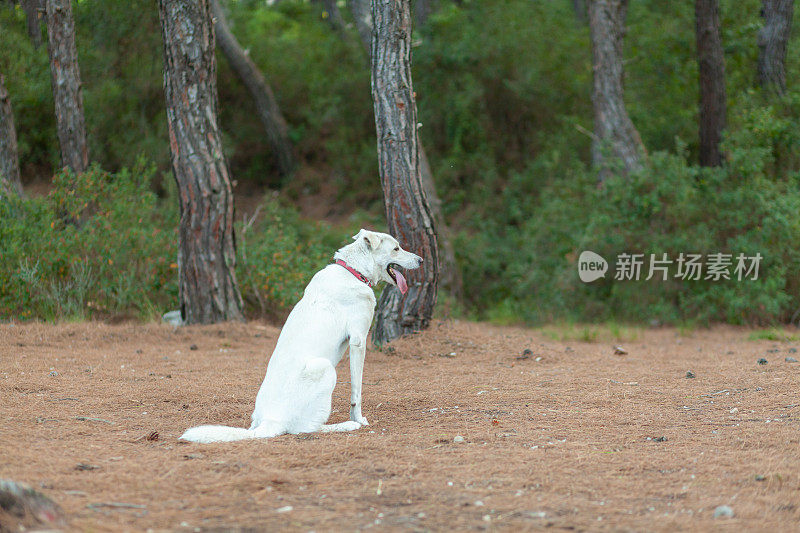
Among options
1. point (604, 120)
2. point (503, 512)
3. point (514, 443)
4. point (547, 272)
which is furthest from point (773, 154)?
point (503, 512)

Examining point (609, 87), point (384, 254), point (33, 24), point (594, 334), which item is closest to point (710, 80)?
point (609, 87)

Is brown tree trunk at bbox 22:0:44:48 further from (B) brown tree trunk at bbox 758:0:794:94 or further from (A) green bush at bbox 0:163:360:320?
(B) brown tree trunk at bbox 758:0:794:94

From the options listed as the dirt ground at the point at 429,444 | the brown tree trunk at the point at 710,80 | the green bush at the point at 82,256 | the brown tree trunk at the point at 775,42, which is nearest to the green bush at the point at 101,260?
the green bush at the point at 82,256

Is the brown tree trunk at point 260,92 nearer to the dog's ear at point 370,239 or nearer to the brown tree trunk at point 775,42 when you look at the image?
the brown tree trunk at point 775,42

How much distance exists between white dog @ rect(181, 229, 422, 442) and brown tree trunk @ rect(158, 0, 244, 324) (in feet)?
15.3

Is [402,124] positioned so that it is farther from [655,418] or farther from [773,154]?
[773,154]

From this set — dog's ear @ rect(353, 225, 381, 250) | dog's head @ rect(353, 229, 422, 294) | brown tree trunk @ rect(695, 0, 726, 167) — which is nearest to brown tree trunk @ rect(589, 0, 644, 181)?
brown tree trunk @ rect(695, 0, 726, 167)

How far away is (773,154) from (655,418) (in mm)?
10372

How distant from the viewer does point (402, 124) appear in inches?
347

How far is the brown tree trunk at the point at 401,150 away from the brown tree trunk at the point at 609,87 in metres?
7.31

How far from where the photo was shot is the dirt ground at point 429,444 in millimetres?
3742

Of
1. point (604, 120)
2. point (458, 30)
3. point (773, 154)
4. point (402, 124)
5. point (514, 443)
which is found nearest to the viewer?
point (514, 443)

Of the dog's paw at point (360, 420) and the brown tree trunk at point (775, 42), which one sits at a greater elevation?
the brown tree trunk at point (775, 42)

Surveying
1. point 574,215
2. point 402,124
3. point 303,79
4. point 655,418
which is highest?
point 303,79
